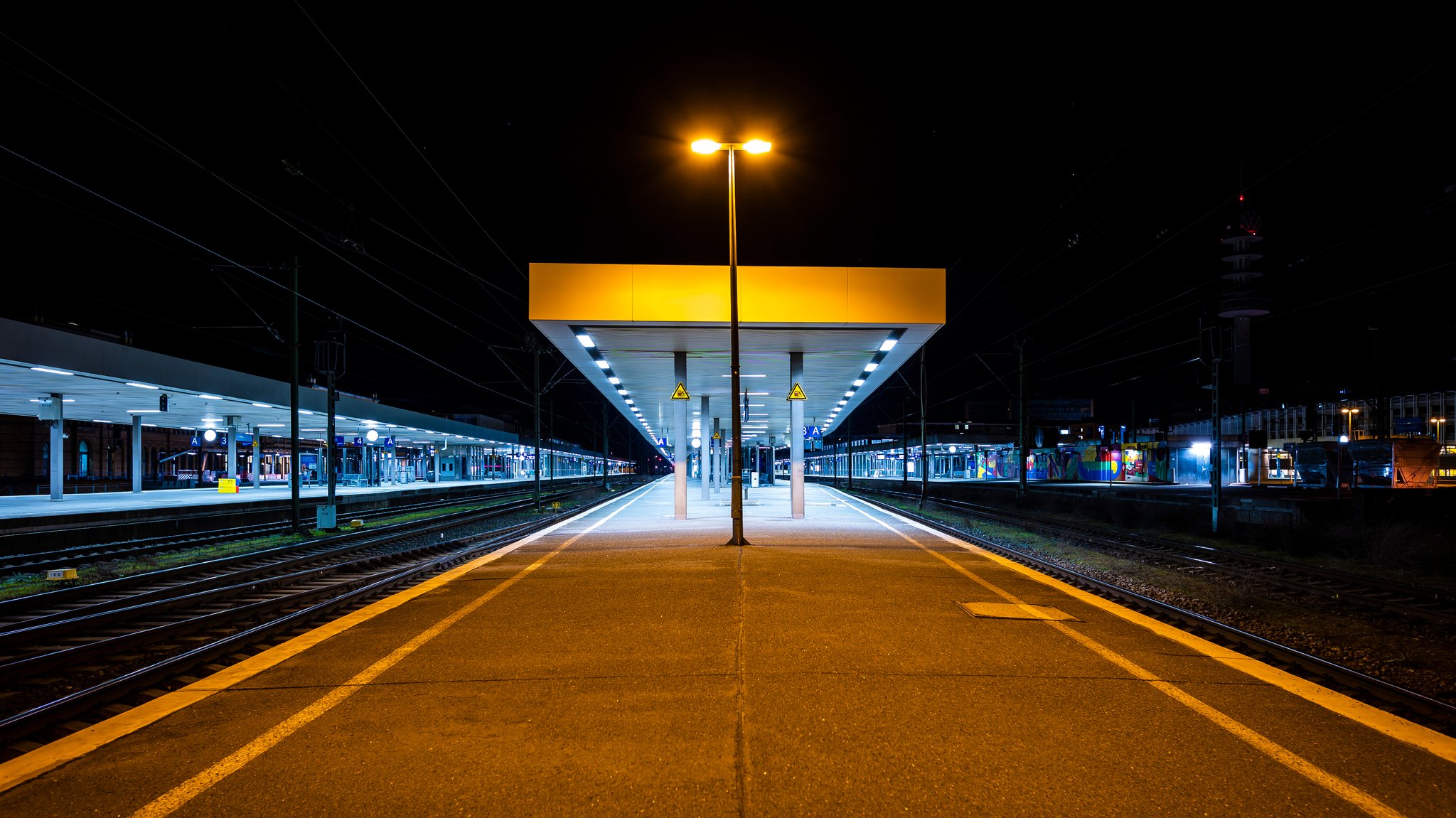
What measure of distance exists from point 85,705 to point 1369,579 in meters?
15.0

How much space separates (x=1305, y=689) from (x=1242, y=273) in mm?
19502

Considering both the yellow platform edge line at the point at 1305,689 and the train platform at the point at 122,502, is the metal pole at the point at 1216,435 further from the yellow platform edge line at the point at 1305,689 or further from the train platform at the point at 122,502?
the train platform at the point at 122,502

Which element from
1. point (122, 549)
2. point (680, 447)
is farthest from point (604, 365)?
point (122, 549)

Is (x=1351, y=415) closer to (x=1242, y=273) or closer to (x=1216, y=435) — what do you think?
(x=1242, y=273)

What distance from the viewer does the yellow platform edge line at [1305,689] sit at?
4668 millimetres

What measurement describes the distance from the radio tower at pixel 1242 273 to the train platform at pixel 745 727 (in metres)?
15.7

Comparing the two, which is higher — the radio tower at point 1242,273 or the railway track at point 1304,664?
the radio tower at point 1242,273

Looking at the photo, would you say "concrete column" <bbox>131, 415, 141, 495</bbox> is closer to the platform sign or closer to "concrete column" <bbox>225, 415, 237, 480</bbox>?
"concrete column" <bbox>225, 415, 237, 480</bbox>

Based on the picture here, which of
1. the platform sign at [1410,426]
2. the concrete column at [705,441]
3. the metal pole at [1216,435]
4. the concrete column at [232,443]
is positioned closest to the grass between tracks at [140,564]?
the concrete column at [705,441]

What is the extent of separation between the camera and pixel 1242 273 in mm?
21484

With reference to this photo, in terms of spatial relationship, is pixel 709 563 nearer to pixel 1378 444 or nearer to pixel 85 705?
pixel 85 705

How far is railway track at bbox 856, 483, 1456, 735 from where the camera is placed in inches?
203

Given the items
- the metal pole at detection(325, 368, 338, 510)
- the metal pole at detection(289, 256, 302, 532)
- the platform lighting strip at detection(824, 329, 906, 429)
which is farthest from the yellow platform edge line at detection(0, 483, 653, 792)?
the metal pole at detection(325, 368, 338, 510)

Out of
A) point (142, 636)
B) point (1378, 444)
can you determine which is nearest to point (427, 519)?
point (142, 636)
